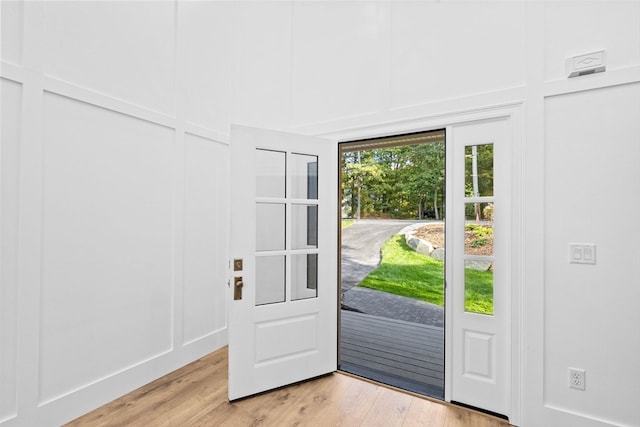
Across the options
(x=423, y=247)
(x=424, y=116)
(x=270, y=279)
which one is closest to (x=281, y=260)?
(x=270, y=279)

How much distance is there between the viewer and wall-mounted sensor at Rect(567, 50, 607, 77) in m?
1.82

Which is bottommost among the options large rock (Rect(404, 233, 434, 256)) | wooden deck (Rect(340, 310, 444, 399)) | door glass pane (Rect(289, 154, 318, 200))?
wooden deck (Rect(340, 310, 444, 399))

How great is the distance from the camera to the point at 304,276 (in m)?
2.61

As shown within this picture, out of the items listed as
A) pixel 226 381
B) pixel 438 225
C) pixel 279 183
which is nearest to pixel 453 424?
pixel 226 381

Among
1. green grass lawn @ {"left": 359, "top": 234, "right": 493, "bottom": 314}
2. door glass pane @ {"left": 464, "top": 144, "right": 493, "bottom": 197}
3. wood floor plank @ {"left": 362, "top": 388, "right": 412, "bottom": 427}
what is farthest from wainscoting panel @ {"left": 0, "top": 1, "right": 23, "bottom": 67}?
green grass lawn @ {"left": 359, "top": 234, "right": 493, "bottom": 314}

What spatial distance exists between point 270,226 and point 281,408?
1287 mm

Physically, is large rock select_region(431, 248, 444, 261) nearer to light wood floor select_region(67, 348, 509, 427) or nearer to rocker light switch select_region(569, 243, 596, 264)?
light wood floor select_region(67, 348, 509, 427)

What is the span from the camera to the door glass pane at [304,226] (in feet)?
8.39

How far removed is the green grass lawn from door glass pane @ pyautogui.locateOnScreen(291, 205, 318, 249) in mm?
3783

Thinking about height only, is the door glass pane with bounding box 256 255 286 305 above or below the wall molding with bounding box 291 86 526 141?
below

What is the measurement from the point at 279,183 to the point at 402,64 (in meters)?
1.35

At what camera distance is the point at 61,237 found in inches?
77.1

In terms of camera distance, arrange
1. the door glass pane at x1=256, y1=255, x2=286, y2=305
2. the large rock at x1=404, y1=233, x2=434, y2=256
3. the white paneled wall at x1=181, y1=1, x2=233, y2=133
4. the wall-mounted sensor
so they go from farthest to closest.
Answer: the large rock at x1=404, y1=233, x2=434, y2=256 → the white paneled wall at x1=181, y1=1, x2=233, y2=133 → the door glass pane at x1=256, y1=255, x2=286, y2=305 → the wall-mounted sensor

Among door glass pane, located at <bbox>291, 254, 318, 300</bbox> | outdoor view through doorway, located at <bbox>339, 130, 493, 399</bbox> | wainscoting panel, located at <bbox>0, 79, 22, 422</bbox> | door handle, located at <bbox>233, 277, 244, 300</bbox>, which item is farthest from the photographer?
outdoor view through doorway, located at <bbox>339, 130, 493, 399</bbox>
